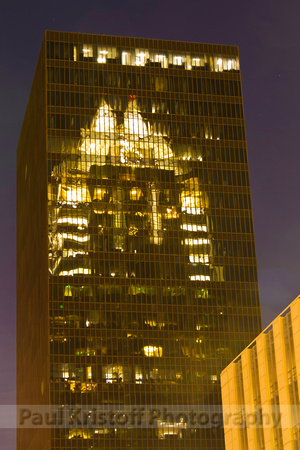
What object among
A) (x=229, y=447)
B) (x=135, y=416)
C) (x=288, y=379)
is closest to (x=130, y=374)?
(x=135, y=416)

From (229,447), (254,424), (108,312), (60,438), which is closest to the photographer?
(254,424)

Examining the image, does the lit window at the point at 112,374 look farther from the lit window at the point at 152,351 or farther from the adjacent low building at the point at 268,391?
the adjacent low building at the point at 268,391

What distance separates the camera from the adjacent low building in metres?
87.9

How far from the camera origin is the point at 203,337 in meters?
199

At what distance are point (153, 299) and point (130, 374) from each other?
17.0 metres

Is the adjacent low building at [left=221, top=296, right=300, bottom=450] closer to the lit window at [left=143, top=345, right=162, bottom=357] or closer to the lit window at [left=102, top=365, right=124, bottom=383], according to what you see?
the lit window at [left=102, top=365, right=124, bottom=383]

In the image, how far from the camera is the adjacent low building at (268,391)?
288 feet

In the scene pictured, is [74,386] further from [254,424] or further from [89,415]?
[254,424]

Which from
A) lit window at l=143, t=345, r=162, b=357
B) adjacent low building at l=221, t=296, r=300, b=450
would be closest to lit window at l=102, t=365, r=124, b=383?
lit window at l=143, t=345, r=162, b=357

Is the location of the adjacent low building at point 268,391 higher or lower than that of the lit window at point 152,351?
lower

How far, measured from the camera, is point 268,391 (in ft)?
309

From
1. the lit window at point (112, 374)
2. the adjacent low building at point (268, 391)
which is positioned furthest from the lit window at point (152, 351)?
the adjacent low building at point (268, 391)

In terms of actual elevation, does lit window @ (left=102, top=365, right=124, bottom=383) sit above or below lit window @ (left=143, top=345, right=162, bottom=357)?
below

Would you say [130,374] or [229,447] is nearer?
[229,447]
